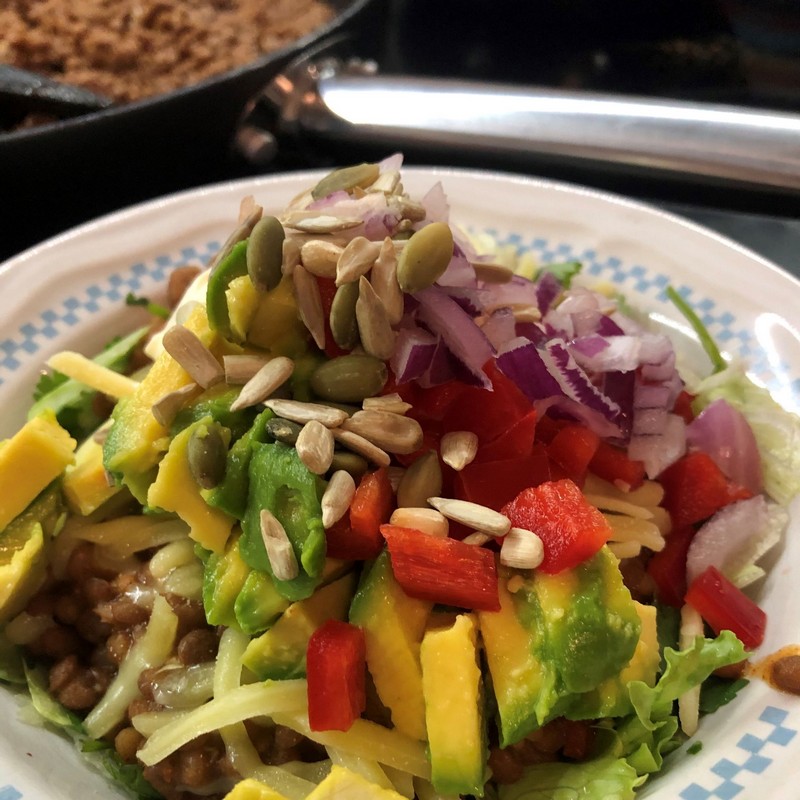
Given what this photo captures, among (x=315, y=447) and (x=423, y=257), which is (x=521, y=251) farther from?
(x=315, y=447)

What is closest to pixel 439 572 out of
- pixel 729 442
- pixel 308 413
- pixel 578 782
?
pixel 308 413

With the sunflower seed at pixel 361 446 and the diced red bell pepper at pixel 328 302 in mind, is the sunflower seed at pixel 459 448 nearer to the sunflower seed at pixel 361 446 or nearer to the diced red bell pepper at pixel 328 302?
the sunflower seed at pixel 361 446

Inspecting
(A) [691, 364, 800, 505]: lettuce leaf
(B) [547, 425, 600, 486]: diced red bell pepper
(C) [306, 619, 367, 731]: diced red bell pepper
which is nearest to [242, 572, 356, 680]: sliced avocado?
(C) [306, 619, 367, 731]: diced red bell pepper

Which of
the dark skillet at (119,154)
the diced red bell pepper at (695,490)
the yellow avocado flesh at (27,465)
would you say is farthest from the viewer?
the dark skillet at (119,154)

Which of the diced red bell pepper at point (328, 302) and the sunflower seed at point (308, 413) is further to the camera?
the diced red bell pepper at point (328, 302)

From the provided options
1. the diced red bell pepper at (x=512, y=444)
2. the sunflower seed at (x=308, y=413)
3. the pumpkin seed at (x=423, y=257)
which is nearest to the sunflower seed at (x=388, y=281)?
the pumpkin seed at (x=423, y=257)
